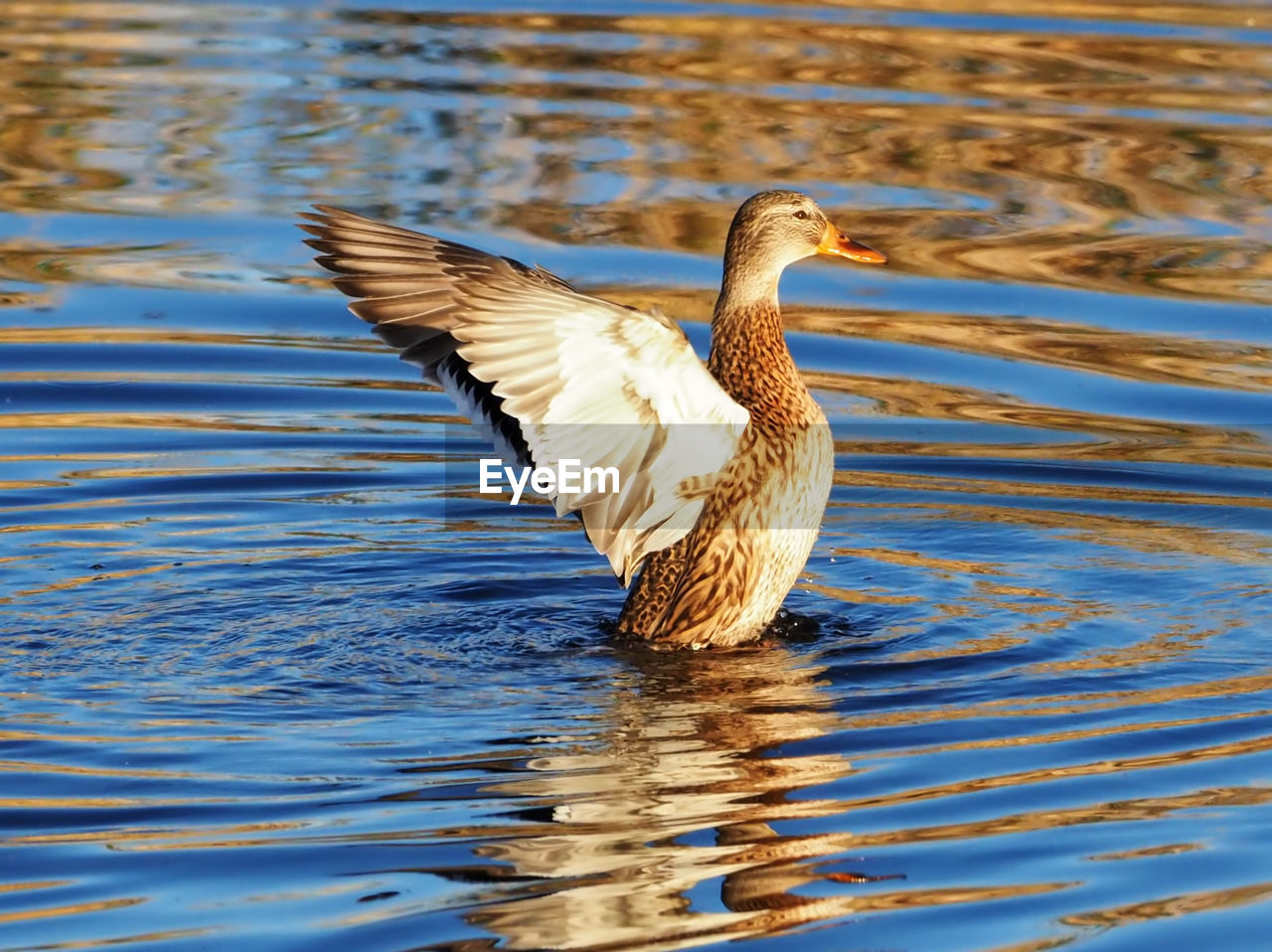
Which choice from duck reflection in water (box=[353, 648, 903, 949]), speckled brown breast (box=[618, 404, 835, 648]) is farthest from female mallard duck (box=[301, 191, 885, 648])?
duck reflection in water (box=[353, 648, 903, 949])

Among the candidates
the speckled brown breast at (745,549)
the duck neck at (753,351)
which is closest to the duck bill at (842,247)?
the duck neck at (753,351)

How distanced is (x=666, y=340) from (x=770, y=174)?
6.40m

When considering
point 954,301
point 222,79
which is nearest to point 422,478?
point 954,301

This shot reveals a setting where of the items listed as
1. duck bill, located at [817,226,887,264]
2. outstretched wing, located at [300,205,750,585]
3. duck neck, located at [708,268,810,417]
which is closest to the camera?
outstretched wing, located at [300,205,750,585]

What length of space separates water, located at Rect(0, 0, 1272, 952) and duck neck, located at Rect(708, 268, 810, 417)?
794 millimetres

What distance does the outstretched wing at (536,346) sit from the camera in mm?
6219

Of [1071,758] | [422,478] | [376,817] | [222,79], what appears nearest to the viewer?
[376,817]

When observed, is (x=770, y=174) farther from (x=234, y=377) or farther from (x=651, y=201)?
(x=234, y=377)

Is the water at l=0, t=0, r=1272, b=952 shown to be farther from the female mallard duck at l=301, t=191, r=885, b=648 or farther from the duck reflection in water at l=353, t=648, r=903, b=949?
the female mallard duck at l=301, t=191, r=885, b=648

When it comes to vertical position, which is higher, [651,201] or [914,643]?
[651,201]

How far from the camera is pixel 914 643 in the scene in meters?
6.97

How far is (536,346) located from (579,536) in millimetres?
2307

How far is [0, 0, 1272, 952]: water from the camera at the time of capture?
512 centimetres

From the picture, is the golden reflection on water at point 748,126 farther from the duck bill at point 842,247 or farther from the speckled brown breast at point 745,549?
the speckled brown breast at point 745,549
